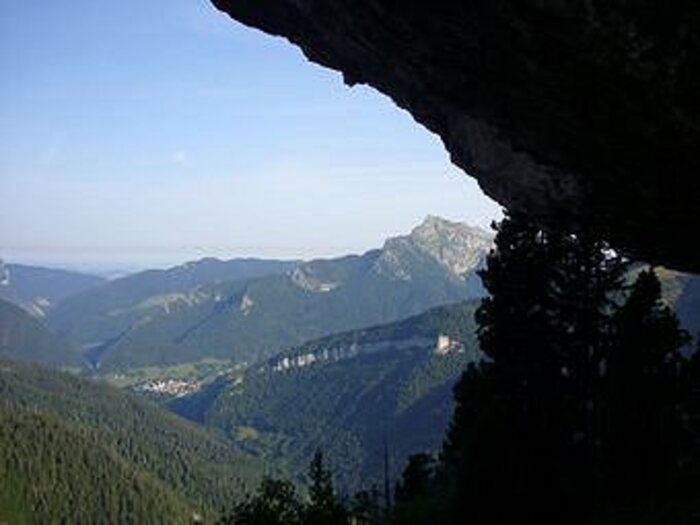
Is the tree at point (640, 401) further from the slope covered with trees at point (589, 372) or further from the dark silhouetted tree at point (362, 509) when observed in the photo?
the dark silhouetted tree at point (362, 509)

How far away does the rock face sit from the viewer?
54.3 feet

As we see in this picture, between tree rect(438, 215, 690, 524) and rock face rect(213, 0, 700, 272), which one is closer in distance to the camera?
rock face rect(213, 0, 700, 272)

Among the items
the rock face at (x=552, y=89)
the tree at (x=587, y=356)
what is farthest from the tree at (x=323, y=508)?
the rock face at (x=552, y=89)

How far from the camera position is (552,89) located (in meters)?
19.4

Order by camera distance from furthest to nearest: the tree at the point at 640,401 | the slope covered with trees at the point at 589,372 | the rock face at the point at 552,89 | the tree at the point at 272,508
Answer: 1. the tree at the point at 640,401
2. the slope covered with trees at the point at 589,372
3. the tree at the point at 272,508
4. the rock face at the point at 552,89

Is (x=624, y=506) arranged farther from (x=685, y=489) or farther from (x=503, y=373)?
(x=503, y=373)

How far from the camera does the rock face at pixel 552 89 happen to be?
54.3 feet

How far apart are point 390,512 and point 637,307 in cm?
1475

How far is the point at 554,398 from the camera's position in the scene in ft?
131

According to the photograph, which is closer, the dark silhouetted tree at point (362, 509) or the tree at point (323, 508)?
the tree at point (323, 508)

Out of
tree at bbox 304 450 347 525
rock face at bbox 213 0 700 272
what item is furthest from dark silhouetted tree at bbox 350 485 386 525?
rock face at bbox 213 0 700 272

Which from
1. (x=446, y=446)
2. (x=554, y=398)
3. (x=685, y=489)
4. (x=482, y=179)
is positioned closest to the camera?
(x=482, y=179)

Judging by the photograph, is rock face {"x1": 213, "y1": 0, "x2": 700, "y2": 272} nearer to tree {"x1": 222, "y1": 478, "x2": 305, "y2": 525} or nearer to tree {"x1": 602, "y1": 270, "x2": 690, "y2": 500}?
tree {"x1": 222, "y1": 478, "x2": 305, "y2": 525}

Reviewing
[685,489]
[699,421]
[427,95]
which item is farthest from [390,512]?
[427,95]
